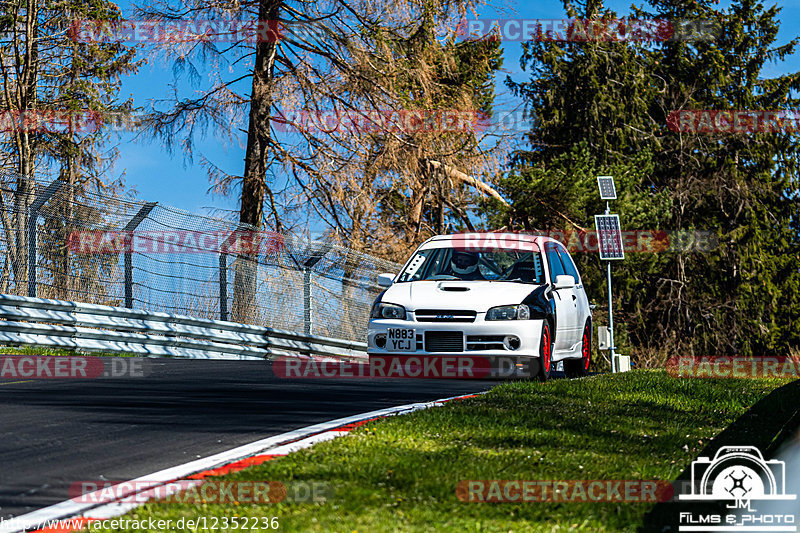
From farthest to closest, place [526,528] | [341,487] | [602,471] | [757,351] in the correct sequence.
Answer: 1. [757,351]
2. [602,471]
3. [341,487]
4. [526,528]

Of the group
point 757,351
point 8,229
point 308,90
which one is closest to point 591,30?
point 757,351

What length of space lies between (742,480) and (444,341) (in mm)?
7141

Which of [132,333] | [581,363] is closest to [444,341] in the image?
[581,363]

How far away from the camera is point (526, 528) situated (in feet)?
12.5

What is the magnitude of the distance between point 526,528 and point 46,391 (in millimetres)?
6326

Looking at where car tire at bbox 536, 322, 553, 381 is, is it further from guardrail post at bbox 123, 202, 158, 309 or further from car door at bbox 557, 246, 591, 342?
guardrail post at bbox 123, 202, 158, 309

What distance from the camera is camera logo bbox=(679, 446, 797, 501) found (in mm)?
3576

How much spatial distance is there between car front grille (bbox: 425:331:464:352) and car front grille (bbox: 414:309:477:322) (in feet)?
0.52

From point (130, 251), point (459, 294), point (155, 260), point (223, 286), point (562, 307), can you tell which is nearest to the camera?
point (459, 294)

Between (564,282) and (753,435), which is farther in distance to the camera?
(564,282)

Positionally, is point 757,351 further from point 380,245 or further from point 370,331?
point 370,331

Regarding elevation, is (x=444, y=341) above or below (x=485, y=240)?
below

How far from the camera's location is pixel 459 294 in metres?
11.2

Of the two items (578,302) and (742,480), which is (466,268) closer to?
(578,302)
